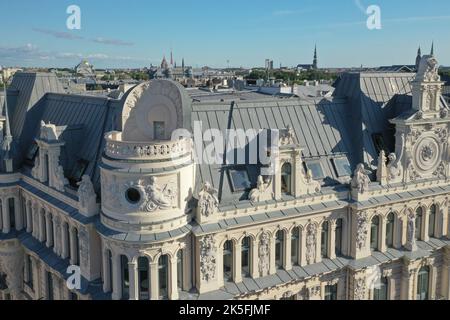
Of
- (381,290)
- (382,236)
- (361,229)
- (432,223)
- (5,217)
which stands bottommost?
(381,290)

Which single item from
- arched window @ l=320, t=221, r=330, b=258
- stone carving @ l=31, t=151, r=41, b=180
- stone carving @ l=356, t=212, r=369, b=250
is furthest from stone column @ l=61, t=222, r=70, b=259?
stone carving @ l=356, t=212, r=369, b=250

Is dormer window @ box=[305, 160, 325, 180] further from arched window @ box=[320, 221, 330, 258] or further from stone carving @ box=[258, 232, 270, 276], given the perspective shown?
stone carving @ box=[258, 232, 270, 276]

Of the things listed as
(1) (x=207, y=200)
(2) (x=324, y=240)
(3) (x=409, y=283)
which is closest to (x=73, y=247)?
(1) (x=207, y=200)

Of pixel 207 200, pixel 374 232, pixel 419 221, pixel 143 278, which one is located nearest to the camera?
pixel 143 278

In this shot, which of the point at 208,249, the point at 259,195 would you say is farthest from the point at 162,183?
the point at 259,195

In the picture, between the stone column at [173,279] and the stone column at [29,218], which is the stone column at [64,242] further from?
the stone column at [173,279]

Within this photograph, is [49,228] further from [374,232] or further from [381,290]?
[381,290]

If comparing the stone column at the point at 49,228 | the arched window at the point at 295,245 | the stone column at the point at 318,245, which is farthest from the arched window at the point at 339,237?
the stone column at the point at 49,228
